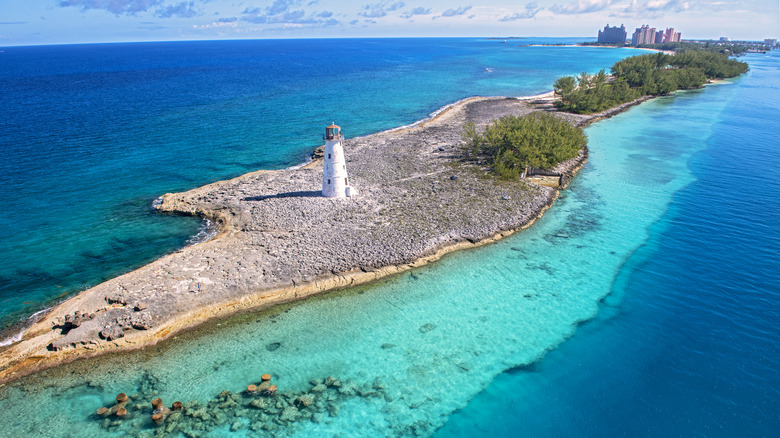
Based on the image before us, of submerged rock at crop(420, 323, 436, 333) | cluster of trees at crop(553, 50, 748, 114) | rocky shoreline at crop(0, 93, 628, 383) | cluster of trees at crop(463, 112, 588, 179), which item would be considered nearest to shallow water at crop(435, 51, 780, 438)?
submerged rock at crop(420, 323, 436, 333)

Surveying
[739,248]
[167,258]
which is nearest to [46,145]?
[167,258]

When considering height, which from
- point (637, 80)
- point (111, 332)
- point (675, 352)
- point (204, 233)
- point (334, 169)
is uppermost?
point (637, 80)

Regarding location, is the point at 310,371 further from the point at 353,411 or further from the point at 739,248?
the point at 739,248

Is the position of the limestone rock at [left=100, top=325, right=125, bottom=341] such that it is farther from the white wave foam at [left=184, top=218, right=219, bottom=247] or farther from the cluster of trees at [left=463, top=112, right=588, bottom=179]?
the cluster of trees at [left=463, top=112, right=588, bottom=179]

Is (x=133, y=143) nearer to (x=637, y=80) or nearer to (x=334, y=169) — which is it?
(x=334, y=169)

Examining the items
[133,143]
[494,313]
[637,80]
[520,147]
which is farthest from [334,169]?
[637,80]
